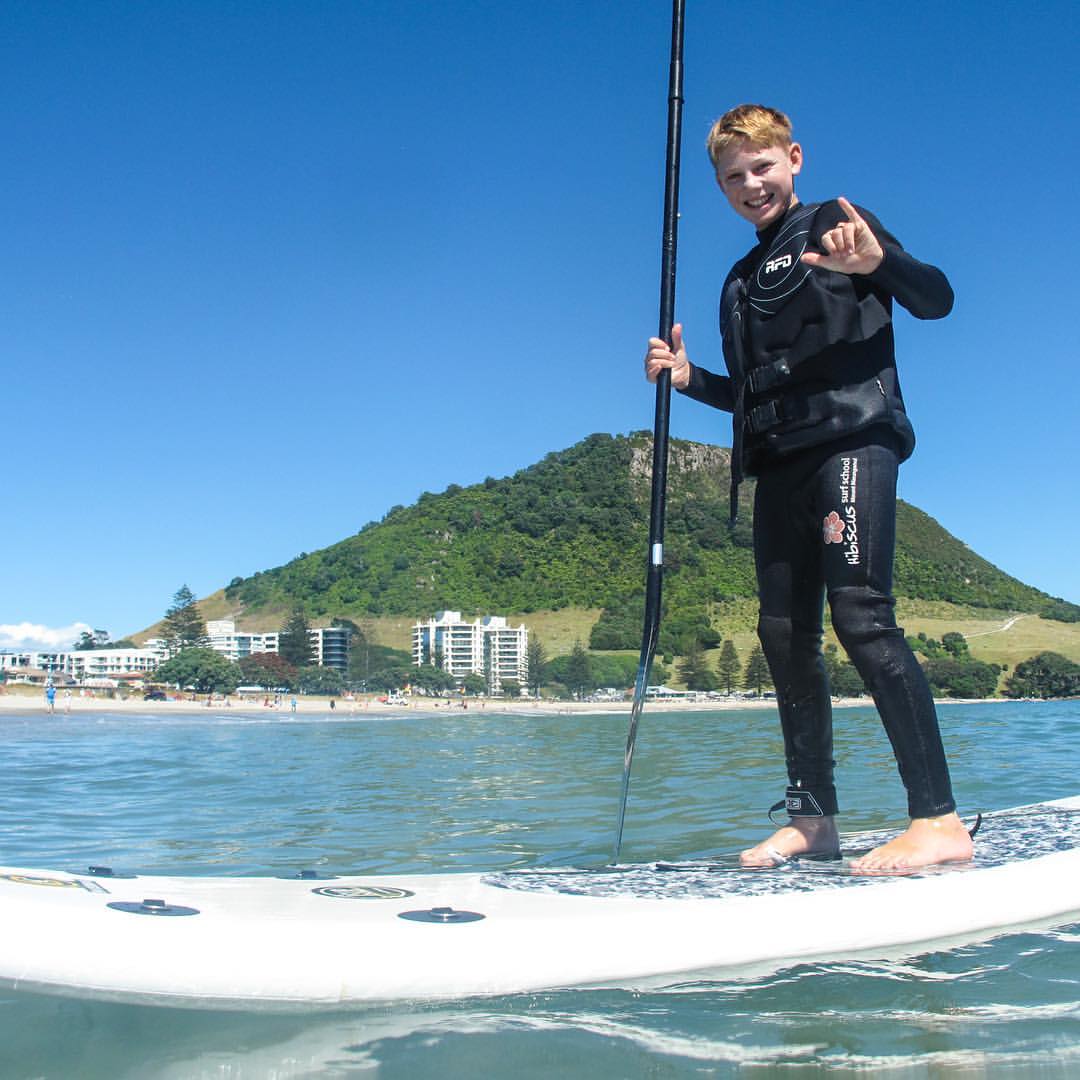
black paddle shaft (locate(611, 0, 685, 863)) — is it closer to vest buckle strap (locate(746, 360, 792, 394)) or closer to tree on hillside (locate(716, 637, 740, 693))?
vest buckle strap (locate(746, 360, 792, 394))

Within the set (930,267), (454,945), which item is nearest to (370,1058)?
(454,945)

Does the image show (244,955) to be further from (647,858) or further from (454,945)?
(647,858)

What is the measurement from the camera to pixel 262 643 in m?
172

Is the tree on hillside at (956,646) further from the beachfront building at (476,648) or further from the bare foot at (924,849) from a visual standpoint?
the bare foot at (924,849)

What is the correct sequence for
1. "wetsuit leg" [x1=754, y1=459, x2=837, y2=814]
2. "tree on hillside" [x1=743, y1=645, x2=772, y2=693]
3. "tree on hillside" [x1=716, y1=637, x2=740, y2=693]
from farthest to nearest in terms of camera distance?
1. "tree on hillside" [x1=716, y1=637, x2=740, y2=693]
2. "tree on hillside" [x1=743, y1=645, x2=772, y2=693]
3. "wetsuit leg" [x1=754, y1=459, x2=837, y2=814]

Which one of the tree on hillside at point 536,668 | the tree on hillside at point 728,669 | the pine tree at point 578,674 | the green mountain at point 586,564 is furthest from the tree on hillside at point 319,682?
the tree on hillside at point 728,669

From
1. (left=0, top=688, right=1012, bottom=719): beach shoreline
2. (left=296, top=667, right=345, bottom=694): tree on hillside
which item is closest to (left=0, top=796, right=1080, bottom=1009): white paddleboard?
(left=0, top=688, right=1012, bottom=719): beach shoreline

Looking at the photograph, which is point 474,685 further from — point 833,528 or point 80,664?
point 833,528

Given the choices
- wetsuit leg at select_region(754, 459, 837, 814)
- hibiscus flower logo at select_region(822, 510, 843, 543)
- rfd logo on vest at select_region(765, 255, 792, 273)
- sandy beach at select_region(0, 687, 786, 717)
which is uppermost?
rfd logo on vest at select_region(765, 255, 792, 273)

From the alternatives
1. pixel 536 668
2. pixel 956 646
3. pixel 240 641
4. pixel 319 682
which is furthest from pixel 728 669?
pixel 240 641

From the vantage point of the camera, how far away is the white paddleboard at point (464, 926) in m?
1.88

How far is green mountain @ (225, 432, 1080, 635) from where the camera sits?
539ft

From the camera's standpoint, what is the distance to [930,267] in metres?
3.08

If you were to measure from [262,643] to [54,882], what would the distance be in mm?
175773
